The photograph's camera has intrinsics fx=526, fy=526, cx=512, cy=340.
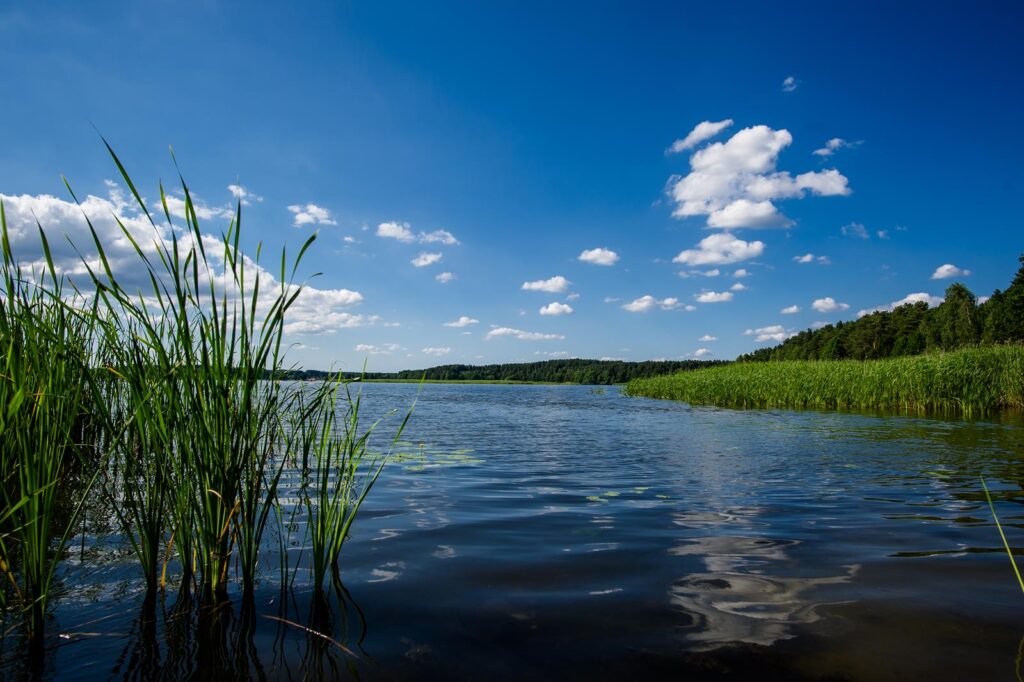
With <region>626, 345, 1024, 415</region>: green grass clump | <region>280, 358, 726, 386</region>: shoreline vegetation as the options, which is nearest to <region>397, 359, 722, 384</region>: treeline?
<region>280, 358, 726, 386</region>: shoreline vegetation

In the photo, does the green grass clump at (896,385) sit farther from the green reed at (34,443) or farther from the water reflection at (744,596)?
the green reed at (34,443)

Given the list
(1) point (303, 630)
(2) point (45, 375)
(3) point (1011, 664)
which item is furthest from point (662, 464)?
(2) point (45, 375)

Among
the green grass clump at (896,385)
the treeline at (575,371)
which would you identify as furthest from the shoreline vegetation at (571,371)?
the green grass clump at (896,385)

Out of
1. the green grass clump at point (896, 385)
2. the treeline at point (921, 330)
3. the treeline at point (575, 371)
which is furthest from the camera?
the treeline at point (575, 371)

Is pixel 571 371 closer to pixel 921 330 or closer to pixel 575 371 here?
pixel 575 371

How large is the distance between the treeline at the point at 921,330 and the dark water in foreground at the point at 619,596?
60454mm

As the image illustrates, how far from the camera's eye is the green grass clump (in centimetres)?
1620

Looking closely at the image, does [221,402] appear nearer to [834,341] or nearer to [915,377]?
[915,377]

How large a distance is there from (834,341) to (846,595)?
330 feet

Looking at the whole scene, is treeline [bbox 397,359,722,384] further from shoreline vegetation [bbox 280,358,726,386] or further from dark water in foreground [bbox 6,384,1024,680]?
dark water in foreground [bbox 6,384,1024,680]

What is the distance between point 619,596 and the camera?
288cm

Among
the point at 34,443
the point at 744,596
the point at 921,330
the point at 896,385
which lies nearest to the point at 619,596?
the point at 744,596

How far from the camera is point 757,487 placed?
6.32 m

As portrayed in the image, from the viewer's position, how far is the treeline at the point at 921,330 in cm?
5716
